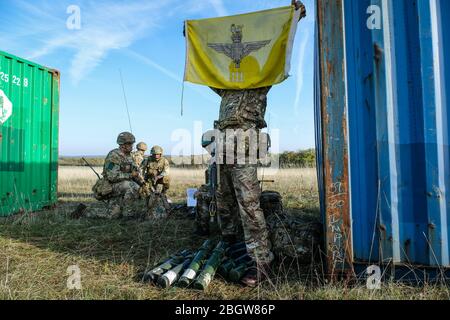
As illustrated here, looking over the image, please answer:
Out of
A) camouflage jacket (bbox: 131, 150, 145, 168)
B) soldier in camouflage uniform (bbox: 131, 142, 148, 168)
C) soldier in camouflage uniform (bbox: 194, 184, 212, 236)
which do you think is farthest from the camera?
soldier in camouflage uniform (bbox: 131, 142, 148, 168)

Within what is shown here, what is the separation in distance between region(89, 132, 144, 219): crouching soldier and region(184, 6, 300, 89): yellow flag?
3224 millimetres

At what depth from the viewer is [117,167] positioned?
6355mm

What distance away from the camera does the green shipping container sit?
6137 millimetres

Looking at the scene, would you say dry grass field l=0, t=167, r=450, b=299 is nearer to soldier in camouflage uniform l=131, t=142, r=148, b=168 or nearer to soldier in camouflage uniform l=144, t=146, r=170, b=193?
soldier in camouflage uniform l=144, t=146, r=170, b=193

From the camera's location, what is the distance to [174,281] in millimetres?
2840

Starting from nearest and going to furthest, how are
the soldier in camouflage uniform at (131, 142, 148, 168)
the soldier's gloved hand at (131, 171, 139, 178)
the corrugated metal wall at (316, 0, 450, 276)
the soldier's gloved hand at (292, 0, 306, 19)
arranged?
1. the corrugated metal wall at (316, 0, 450, 276)
2. the soldier's gloved hand at (292, 0, 306, 19)
3. the soldier's gloved hand at (131, 171, 139, 178)
4. the soldier in camouflage uniform at (131, 142, 148, 168)

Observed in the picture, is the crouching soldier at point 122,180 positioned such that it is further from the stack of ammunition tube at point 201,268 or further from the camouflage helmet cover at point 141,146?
the stack of ammunition tube at point 201,268

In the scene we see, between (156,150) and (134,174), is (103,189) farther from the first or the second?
(156,150)

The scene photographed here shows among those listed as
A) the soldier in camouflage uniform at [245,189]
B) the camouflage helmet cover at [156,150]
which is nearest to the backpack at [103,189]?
the camouflage helmet cover at [156,150]

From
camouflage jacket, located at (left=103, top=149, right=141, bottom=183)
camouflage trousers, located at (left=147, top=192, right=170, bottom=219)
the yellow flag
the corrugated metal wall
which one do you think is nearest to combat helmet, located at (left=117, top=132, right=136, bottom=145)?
camouflage jacket, located at (left=103, top=149, right=141, bottom=183)

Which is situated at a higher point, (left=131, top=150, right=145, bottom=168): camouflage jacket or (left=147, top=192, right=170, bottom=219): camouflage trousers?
(left=131, top=150, right=145, bottom=168): camouflage jacket

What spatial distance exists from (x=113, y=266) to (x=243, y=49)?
8.12 feet

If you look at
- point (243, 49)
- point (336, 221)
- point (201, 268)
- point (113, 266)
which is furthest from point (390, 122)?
point (113, 266)

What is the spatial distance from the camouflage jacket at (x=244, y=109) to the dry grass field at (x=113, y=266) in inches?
54.8
